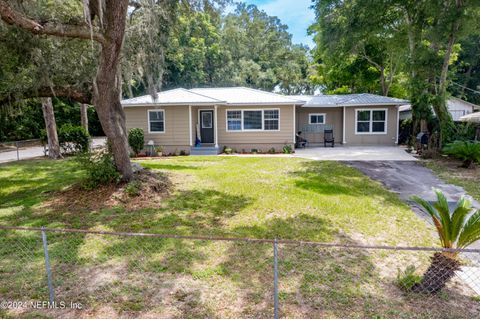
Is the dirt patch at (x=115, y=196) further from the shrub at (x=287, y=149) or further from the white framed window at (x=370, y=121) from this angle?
the white framed window at (x=370, y=121)

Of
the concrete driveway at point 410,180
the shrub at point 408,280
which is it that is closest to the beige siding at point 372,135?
the concrete driveway at point 410,180

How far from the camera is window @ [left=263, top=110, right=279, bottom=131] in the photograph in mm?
16594

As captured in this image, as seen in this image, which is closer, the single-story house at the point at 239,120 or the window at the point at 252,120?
the single-story house at the point at 239,120

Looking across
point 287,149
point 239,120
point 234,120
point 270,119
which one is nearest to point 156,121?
point 234,120

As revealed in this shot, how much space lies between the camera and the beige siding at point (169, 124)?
1606 centimetres

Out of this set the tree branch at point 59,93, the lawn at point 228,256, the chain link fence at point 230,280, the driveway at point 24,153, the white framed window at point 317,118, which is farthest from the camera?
the white framed window at point 317,118

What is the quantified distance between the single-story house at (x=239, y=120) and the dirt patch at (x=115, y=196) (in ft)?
26.0

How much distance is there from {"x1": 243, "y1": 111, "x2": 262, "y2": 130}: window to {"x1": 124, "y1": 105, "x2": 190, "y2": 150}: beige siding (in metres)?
2.99

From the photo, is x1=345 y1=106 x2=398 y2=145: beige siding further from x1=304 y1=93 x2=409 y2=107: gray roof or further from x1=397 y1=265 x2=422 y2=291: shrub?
x1=397 y1=265 x2=422 y2=291: shrub

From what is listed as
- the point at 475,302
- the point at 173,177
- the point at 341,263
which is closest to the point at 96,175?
the point at 173,177

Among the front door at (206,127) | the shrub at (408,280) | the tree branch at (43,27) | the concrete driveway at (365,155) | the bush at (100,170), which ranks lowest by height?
the shrub at (408,280)

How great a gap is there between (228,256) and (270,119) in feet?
41.2

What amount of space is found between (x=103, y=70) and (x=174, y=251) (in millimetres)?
4377

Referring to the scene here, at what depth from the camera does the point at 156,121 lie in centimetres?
1642
